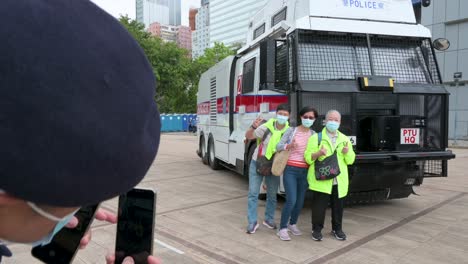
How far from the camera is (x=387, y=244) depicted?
4.94 m

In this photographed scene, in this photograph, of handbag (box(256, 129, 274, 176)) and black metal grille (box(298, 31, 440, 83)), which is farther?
black metal grille (box(298, 31, 440, 83))

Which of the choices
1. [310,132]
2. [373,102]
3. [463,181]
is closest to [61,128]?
[310,132]

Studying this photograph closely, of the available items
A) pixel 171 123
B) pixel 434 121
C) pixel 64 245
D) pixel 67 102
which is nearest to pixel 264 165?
pixel 434 121

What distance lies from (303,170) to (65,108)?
15.8 ft

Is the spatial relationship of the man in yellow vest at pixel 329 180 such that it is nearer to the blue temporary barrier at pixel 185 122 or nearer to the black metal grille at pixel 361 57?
the black metal grille at pixel 361 57

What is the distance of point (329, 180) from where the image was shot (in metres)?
5.05

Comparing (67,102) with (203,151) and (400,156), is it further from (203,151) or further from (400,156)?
(203,151)

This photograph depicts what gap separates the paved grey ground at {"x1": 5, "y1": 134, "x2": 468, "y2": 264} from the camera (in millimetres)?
4531

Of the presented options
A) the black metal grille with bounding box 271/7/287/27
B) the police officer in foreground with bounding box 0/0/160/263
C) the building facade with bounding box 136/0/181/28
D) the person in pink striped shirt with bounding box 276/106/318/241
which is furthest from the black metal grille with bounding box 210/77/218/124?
the building facade with bounding box 136/0/181/28

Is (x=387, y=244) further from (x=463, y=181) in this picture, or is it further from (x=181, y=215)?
(x=463, y=181)

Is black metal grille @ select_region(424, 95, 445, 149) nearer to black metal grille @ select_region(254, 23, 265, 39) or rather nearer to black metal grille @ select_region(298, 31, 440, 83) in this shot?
black metal grille @ select_region(298, 31, 440, 83)

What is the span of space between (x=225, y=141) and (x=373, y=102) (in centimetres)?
448

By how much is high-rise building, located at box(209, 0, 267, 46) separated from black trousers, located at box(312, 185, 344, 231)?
97287 millimetres

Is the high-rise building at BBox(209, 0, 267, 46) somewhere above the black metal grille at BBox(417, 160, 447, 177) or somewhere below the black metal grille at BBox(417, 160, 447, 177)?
above
